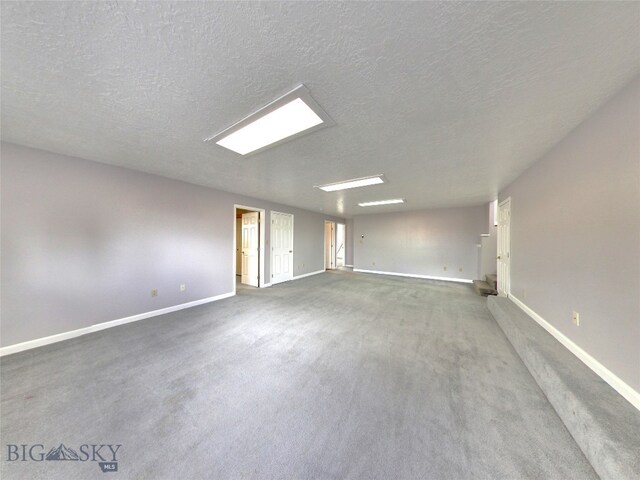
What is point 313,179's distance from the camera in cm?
332

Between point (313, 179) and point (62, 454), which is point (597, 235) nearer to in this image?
point (313, 179)

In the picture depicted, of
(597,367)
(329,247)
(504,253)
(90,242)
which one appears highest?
(90,242)

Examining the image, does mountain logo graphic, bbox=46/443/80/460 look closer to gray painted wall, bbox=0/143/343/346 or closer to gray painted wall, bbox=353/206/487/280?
gray painted wall, bbox=0/143/343/346

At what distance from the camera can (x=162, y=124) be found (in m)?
1.81

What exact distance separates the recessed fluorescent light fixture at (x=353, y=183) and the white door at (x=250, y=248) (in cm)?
220

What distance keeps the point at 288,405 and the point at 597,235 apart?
8.95 ft

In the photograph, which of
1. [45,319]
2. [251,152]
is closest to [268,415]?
[251,152]

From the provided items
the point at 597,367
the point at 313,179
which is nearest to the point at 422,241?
the point at 313,179

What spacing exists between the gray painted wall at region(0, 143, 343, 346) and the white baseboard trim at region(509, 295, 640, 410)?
5009 mm

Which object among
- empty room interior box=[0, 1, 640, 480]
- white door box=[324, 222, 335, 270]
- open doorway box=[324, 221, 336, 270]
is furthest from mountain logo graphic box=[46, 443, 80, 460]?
open doorway box=[324, 221, 336, 270]

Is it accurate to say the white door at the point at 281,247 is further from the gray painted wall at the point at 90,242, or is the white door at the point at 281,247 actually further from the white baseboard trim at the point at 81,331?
the white baseboard trim at the point at 81,331

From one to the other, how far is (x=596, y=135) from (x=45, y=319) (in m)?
5.81

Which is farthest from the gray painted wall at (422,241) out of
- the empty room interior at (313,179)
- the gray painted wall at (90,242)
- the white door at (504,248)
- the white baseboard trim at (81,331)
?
the white baseboard trim at (81,331)

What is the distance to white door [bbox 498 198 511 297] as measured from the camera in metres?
3.44
